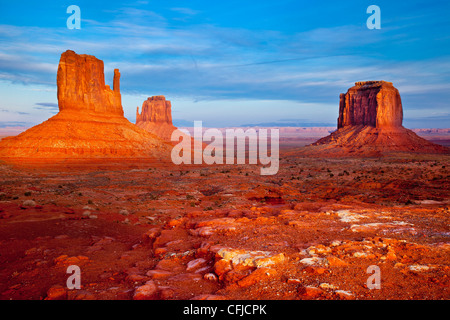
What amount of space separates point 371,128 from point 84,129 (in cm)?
7981

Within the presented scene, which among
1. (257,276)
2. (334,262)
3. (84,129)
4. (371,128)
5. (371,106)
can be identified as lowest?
(257,276)

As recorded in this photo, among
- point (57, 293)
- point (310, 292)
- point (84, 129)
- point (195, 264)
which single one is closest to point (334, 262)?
point (310, 292)

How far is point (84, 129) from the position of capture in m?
53.9

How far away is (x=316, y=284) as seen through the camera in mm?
5223

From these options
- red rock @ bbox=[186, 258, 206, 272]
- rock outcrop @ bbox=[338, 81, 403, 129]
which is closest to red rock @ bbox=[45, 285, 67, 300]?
red rock @ bbox=[186, 258, 206, 272]

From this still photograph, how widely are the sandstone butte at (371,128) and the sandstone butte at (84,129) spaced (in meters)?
49.8

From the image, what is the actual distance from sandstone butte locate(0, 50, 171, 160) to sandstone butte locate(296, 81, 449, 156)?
163 ft

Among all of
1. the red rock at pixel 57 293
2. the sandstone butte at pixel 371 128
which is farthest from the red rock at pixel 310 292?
the sandstone butte at pixel 371 128

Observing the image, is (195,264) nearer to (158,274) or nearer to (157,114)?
(158,274)
